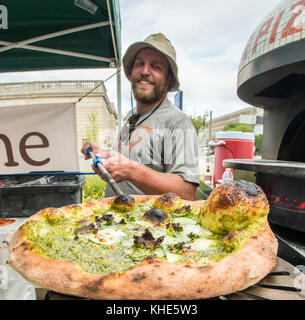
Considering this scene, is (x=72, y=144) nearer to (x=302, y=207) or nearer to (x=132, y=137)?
(x=132, y=137)

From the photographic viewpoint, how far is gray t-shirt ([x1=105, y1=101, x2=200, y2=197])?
8.34ft

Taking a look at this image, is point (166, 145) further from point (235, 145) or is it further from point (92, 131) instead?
point (235, 145)

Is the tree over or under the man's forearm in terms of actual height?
over

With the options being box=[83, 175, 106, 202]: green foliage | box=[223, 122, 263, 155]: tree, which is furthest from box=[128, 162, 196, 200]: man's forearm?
box=[223, 122, 263, 155]: tree

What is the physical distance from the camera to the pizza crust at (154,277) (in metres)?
0.90

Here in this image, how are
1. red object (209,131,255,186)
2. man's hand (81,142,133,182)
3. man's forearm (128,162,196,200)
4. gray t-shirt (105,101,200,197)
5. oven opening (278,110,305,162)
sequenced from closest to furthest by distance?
man's hand (81,142,133,182) < man's forearm (128,162,196,200) < gray t-shirt (105,101,200,197) < oven opening (278,110,305,162) < red object (209,131,255,186)

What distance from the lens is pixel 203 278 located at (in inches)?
37.7

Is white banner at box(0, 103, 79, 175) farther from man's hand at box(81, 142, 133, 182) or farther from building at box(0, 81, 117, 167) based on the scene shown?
man's hand at box(81, 142, 133, 182)

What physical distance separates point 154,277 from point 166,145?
1800 millimetres

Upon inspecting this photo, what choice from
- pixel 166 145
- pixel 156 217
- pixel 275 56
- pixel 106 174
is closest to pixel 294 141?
pixel 275 56

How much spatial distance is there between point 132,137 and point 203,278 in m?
2.04

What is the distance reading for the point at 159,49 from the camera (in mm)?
2549

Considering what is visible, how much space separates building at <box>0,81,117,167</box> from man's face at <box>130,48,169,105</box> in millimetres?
738
